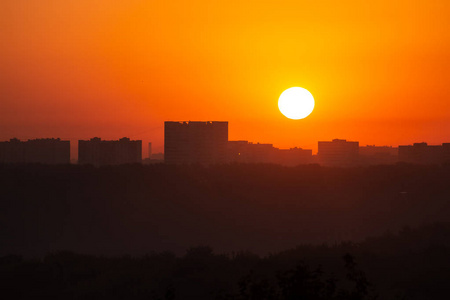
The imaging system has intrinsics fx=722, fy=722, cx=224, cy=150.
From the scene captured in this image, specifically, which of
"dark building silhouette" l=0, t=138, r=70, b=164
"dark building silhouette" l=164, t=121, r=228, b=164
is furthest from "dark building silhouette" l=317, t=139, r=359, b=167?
"dark building silhouette" l=0, t=138, r=70, b=164

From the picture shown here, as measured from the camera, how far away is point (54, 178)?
228 ft

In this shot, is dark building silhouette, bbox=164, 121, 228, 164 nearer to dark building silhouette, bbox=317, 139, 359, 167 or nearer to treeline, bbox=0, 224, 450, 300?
dark building silhouette, bbox=317, 139, 359, 167

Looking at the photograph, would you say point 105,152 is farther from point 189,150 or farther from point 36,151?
point 189,150

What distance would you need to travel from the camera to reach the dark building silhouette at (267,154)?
104 m

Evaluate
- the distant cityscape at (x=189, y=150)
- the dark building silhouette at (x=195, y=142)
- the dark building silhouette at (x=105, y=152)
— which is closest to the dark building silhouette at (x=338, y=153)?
the distant cityscape at (x=189, y=150)

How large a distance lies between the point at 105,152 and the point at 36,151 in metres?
8.27

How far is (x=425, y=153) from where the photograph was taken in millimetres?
96188

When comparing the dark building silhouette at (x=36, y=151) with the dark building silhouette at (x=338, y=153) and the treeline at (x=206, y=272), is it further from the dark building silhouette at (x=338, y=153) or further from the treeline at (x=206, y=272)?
the treeline at (x=206, y=272)

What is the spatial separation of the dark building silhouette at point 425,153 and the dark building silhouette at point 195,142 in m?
25.1

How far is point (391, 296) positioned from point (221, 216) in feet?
139

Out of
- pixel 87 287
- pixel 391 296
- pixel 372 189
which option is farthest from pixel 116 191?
pixel 391 296

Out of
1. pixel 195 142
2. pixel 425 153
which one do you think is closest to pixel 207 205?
pixel 195 142

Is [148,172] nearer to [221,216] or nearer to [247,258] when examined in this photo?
[221,216]

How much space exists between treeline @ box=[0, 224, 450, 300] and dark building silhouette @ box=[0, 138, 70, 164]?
48140 mm
